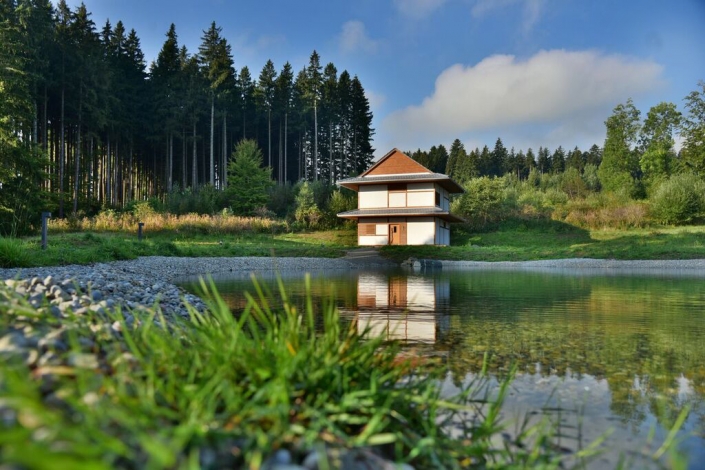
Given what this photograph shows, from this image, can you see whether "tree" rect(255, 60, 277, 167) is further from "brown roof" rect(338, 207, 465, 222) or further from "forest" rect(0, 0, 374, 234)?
"brown roof" rect(338, 207, 465, 222)

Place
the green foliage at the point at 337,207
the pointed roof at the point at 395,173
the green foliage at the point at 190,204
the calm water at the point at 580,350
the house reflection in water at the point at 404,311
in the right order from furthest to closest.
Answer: the green foliage at the point at 337,207
the green foliage at the point at 190,204
the pointed roof at the point at 395,173
the house reflection in water at the point at 404,311
the calm water at the point at 580,350

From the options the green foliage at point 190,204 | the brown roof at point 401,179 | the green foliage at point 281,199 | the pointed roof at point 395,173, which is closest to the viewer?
the brown roof at point 401,179

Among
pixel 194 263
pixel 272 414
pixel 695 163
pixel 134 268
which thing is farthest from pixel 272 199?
pixel 695 163

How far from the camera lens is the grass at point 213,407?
1183 millimetres

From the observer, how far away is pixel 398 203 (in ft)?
94.0

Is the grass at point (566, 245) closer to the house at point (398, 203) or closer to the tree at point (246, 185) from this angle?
the house at point (398, 203)

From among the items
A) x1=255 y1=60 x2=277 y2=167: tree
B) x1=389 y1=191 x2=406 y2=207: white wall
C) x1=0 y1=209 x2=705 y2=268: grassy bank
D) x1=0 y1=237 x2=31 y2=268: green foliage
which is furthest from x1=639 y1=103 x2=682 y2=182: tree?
Answer: x1=0 y1=237 x2=31 y2=268: green foliage

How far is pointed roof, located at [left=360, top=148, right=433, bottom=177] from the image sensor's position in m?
29.1

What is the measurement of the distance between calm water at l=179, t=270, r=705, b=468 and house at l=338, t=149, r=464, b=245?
61.6 ft

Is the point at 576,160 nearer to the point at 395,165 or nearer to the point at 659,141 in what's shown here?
the point at 659,141

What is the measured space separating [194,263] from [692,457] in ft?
49.5

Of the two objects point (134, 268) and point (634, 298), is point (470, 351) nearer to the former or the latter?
point (634, 298)

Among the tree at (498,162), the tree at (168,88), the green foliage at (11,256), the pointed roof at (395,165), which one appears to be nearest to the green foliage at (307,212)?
the pointed roof at (395,165)

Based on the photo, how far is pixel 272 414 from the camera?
1.53 meters
